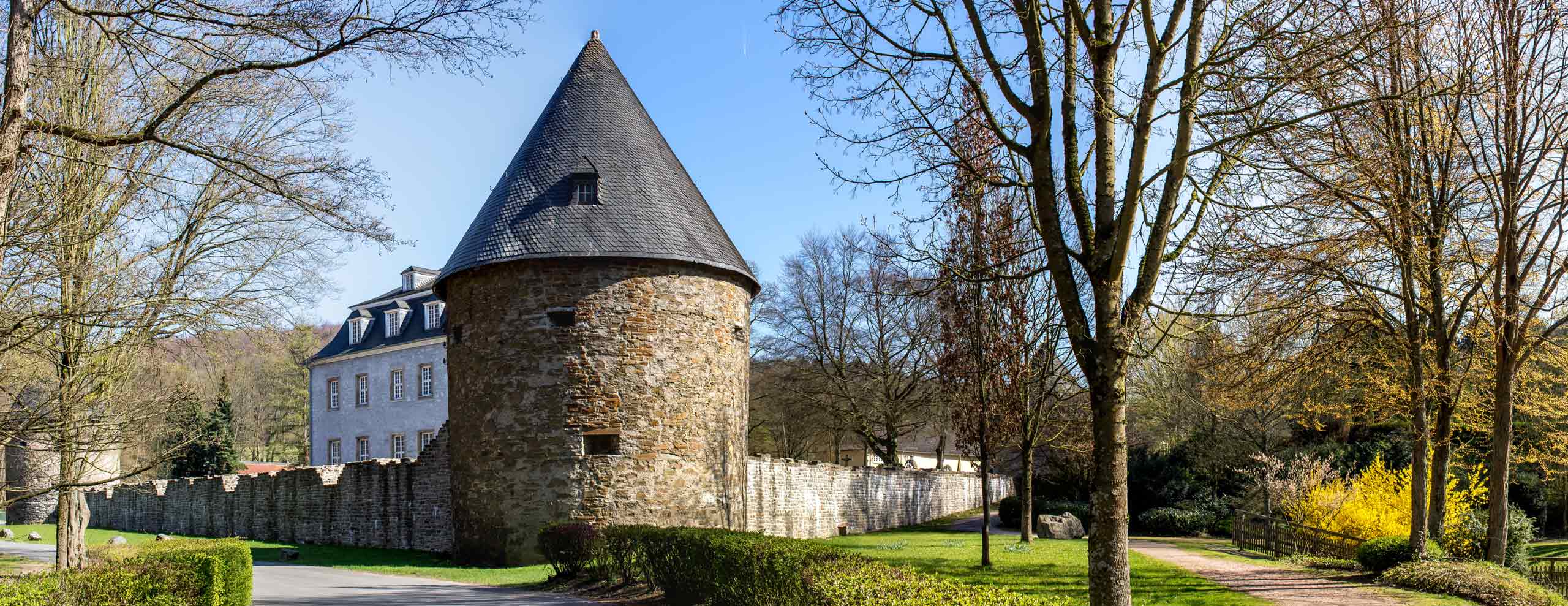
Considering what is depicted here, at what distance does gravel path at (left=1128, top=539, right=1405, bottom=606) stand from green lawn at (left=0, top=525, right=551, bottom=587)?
9388 millimetres

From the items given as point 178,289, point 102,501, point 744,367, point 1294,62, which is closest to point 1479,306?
point 1294,62

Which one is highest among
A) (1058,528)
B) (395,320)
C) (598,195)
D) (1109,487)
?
(598,195)

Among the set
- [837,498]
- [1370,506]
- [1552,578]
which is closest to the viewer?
[1552,578]

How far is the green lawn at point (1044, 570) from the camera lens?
41.3ft

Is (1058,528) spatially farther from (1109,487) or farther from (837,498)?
(1109,487)

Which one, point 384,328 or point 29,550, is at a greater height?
point 384,328

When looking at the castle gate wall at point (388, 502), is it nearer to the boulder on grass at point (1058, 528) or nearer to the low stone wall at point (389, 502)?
the low stone wall at point (389, 502)

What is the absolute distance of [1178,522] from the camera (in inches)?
1062

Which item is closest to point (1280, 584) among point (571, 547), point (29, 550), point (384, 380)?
point (571, 547)

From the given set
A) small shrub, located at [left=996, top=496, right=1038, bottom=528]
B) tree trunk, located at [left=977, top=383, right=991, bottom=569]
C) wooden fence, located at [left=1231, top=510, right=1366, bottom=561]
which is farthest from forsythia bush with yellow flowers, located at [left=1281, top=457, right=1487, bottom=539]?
small shrub, located at [left=996, top=496, right=1038, bottom=528]

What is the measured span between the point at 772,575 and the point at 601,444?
7.80 m

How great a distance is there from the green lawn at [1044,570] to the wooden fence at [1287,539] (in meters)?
2.91

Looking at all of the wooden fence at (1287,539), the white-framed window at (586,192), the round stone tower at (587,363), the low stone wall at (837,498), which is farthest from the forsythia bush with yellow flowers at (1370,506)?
the white-framed window at (586,192)

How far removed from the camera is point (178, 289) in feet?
49.4
